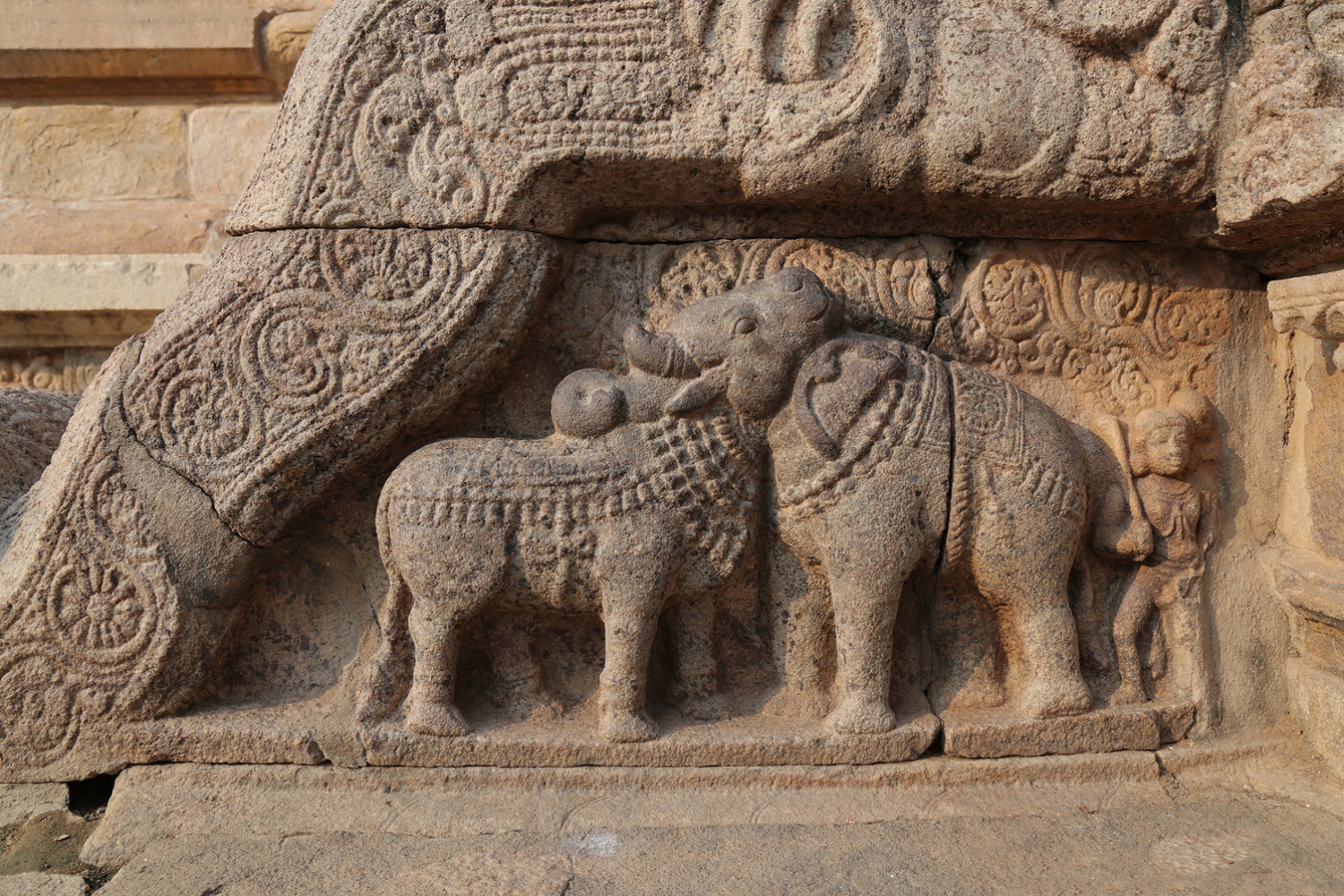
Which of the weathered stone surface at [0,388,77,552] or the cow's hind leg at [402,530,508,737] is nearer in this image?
the cow's hind leg at [402,530,508,737]

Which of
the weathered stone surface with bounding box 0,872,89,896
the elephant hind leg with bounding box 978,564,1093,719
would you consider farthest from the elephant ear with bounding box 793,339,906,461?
the weathered stone surface with bounding box 0,872,89,896

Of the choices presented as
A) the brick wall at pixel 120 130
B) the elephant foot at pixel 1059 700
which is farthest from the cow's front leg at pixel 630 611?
the brick wall at pixel 120 130

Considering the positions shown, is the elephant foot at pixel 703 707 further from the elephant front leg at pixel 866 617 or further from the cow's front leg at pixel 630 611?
the elephant front leg at pixel 866 617

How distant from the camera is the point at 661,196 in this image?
2252 millimetres

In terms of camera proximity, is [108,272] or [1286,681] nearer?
[1286,681]

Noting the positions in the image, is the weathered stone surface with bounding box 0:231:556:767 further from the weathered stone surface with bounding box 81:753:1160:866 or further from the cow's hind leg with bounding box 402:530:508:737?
the cow's hind leg with bounding box 402:530:508:737

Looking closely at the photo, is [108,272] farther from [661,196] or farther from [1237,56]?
[1237,56]

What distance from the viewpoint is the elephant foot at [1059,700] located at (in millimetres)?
2193

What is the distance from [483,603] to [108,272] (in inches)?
93.2

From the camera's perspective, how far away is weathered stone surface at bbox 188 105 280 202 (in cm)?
384

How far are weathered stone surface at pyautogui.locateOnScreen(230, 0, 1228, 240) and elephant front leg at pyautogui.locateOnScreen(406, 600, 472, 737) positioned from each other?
91 centimetres

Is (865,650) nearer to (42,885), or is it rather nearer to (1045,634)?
(1045,634)

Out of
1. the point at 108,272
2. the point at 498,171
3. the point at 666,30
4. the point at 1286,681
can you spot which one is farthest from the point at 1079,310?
the point at 108,272

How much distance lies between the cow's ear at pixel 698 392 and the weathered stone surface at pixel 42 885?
154 cm
